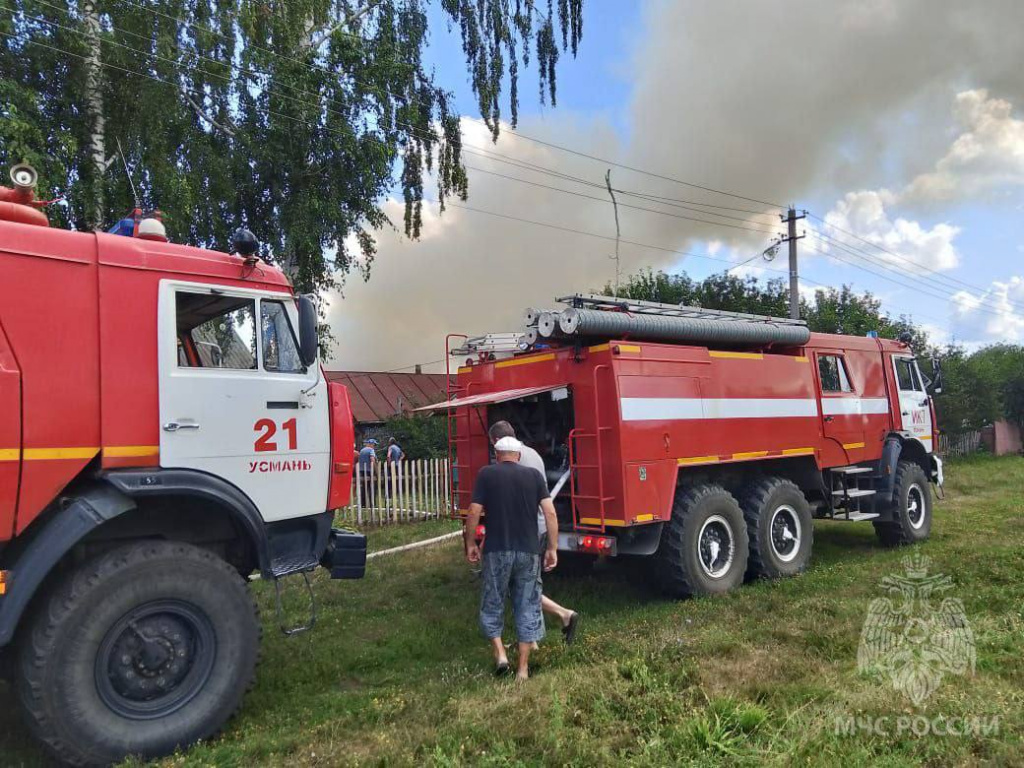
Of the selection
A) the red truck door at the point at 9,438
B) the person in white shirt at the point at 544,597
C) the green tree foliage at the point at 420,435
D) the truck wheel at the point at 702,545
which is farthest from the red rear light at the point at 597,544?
the green tree foliage at the point at 420,435

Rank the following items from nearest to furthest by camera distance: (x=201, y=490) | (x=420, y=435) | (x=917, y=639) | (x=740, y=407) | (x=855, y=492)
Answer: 1. (x=201, y=490)
2. (x=917, y=639)
3. (x=740, y=407)
4. (x=855, y=492)
5. (x=420, y=435)

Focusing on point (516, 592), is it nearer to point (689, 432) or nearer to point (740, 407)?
point (689, 432)

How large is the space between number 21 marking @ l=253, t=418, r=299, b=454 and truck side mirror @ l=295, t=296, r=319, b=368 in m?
0.45

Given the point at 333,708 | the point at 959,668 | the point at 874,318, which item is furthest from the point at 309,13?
the point at 874,318

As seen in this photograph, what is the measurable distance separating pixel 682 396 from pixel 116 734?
521cm

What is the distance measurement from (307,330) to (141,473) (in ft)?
4.44

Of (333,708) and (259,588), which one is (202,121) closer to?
(259,588)


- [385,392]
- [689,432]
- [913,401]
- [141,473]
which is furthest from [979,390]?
[141,473]

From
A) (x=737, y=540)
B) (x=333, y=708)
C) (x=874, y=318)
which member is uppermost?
(x=874, y=318)

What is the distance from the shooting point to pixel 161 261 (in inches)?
167

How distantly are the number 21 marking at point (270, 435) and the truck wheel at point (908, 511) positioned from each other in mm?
8106

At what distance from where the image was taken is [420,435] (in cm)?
1900

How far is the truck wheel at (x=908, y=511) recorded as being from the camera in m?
9.06

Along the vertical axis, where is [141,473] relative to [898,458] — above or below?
above
